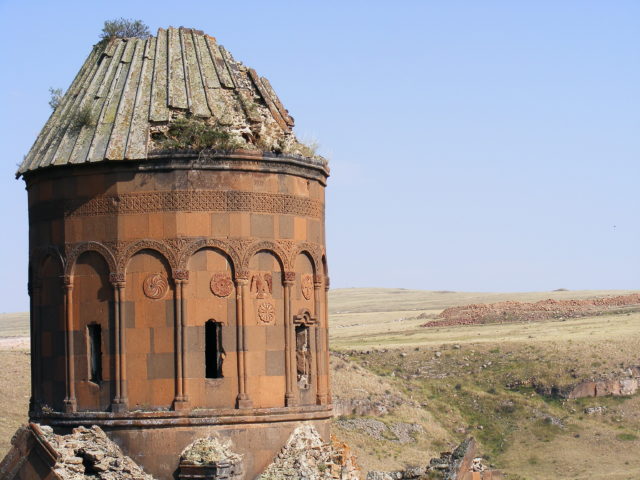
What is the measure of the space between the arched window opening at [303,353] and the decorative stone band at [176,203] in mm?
2044

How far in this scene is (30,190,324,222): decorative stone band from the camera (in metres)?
19.3

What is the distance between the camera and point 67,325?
19.7 m

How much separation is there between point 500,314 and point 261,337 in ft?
215

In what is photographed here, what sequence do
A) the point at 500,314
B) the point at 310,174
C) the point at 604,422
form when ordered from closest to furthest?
the point at 310,174 < the point at 604,422 < the point at 500,314

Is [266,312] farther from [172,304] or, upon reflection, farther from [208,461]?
[208,461]

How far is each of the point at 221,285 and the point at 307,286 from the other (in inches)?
67.9

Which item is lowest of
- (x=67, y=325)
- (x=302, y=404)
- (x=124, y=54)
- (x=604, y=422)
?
(x=604, y=422)

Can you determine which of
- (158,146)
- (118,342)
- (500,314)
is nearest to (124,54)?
(158,146)

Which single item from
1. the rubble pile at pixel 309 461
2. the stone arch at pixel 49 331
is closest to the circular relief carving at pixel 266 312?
the rubble pile at pixel 309 461

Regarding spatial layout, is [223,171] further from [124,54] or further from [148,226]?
[124,54]

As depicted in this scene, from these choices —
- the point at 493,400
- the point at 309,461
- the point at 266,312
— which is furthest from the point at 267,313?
the point at 493,400

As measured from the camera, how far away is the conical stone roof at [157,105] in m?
19.5

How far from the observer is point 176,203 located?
19.3 m

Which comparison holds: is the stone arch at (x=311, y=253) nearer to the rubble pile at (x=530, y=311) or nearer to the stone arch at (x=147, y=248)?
the stone arch at (x=147, y=248)
